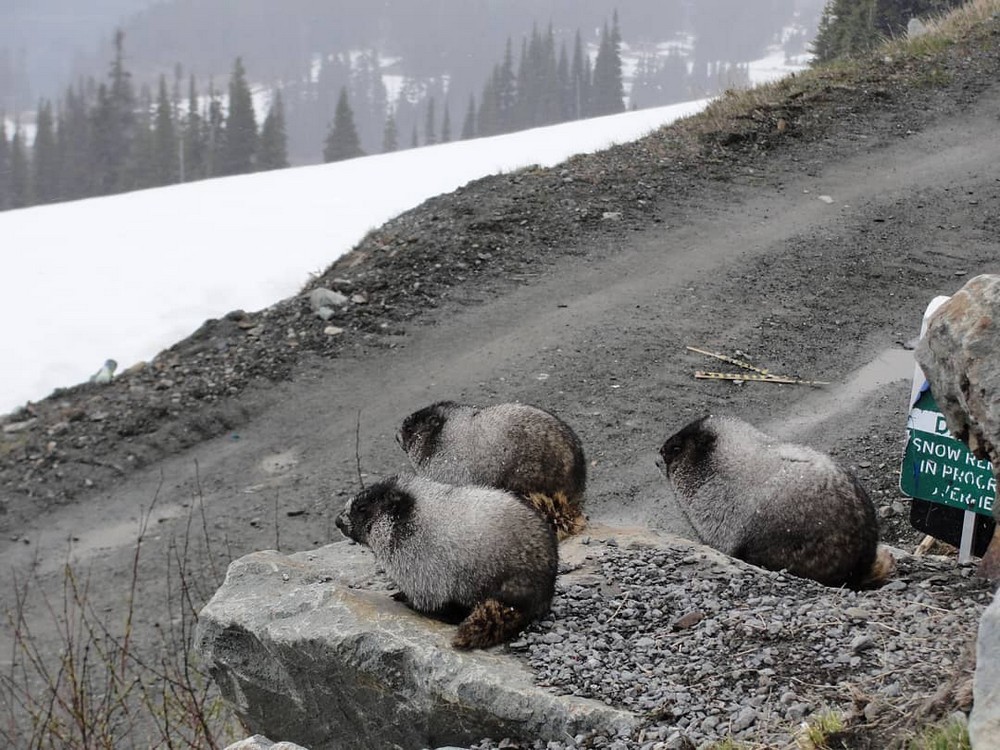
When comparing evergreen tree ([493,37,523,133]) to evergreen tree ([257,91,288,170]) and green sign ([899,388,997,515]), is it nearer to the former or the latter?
evergreen tree ([257,91,288,170])

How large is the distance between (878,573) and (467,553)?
2526 mm

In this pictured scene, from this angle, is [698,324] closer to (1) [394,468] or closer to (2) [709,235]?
(2) [709,235]

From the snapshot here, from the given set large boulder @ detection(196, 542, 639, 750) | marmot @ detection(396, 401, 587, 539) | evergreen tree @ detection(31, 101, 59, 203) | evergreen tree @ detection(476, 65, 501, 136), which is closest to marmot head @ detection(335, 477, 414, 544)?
large boulder @ detection(196, 542, 639, 750)

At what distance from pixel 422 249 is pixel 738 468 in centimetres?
813

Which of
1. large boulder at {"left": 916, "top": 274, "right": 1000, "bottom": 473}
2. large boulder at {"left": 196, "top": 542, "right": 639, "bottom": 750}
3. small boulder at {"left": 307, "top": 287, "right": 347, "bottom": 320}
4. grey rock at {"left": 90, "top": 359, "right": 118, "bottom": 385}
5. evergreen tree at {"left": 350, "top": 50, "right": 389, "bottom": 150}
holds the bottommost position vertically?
evergreen tree at {"left": 350, "top": 50, "right": 389, "bottom": 150}

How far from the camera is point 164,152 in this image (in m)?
68.9

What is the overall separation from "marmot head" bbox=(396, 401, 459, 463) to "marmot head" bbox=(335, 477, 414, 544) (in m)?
1.13

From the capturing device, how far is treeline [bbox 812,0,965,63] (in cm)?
2712

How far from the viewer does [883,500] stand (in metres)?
8.52

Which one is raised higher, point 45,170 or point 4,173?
point 45,170

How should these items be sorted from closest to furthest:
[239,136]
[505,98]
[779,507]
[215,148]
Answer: [779,507] < [239,136] < [215,148] < [505,98]

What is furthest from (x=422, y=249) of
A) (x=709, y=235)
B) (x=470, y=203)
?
(x=709, y=235)

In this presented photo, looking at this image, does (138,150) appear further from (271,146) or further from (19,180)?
(19,180)

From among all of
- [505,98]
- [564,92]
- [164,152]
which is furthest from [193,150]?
[564,92]
